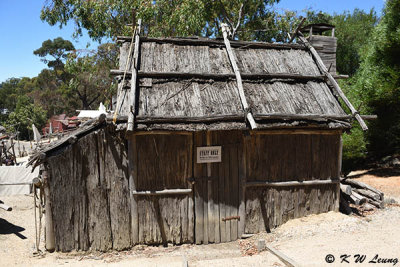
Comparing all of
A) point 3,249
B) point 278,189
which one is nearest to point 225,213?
point 278,189

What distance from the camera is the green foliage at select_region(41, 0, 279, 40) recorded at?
1502cm

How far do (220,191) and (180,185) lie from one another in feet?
2.91

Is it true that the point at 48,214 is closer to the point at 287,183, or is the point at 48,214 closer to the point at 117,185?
the point at 117,185

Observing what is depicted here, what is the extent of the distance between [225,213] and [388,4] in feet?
44.4

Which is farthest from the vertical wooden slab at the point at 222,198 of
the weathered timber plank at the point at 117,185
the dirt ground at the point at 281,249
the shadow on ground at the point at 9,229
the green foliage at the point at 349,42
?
the green foliage at the point at 349,42

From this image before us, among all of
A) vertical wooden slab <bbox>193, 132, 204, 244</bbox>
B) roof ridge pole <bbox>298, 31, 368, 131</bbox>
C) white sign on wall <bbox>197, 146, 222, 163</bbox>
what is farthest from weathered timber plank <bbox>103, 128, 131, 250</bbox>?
roof ridge pole <bbox>298, 31, 368, 131</bbox>

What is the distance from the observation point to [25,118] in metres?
37.2

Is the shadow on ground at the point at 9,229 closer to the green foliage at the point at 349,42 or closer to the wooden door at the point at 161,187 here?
the wooden door at the point at 161,187

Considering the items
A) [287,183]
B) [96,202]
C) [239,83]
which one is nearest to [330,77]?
[239,83]

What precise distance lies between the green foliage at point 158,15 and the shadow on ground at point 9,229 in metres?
10.4

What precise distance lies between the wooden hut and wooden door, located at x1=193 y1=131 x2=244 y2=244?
0.02 meters

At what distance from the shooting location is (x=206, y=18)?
1689cm

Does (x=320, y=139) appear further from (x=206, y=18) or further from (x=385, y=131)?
(x=206, y=18)

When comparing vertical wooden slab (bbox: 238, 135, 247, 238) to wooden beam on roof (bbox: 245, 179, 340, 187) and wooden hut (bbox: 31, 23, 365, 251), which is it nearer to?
wooden hut (bbox: 31, 23, 365, 251)
